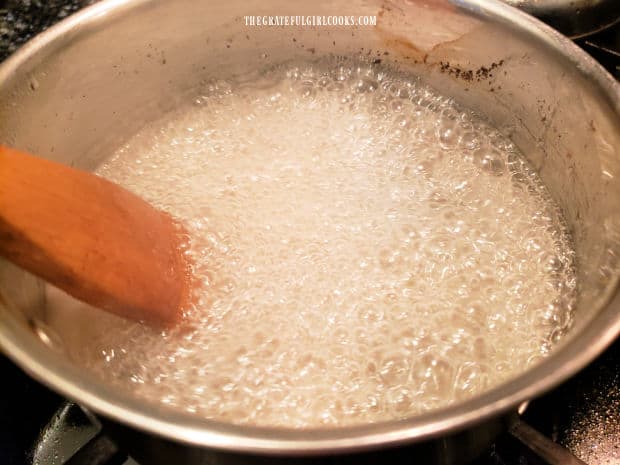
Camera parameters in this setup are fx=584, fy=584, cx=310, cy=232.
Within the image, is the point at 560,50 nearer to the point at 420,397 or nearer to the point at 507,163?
the point at 507,163

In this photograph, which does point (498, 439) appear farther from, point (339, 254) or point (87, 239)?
point (87, 239)

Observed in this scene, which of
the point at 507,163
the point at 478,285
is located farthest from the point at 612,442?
the point at 507,163

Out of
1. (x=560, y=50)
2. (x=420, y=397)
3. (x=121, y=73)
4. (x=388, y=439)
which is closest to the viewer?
(x=388, y=439)

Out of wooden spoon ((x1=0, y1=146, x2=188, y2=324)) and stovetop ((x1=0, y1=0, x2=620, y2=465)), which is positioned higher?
wooden spoon ((x1=0, y1=146, x2=188, y2=324))

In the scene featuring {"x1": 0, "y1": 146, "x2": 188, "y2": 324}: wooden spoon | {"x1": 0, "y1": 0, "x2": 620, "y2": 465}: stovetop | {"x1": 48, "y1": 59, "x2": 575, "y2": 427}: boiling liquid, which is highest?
{"x1": 0, "y1": 146, "x2": 188, "y2": 324}: wooden spoon

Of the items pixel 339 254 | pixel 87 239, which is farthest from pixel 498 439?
pixel 87 239
